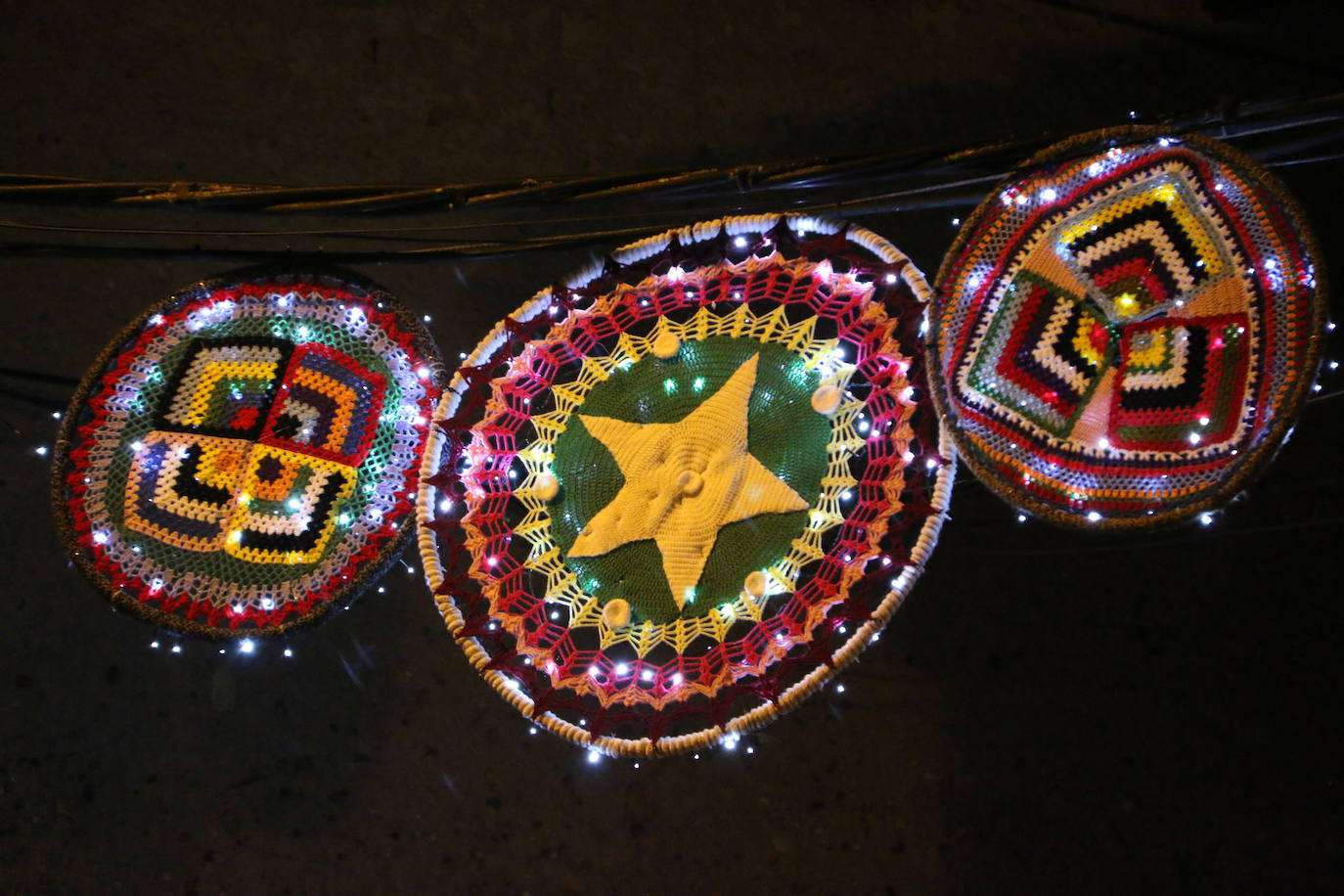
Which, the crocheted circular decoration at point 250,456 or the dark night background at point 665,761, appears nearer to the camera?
the crocheted circular decoration at point 250,456

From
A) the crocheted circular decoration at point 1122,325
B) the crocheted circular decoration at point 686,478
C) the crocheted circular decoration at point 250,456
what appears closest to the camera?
the crocheted circular decoration at point 1122,325

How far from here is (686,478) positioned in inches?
49.5

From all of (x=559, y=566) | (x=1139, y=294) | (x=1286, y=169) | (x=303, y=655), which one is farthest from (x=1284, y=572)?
(x=303, y=655)

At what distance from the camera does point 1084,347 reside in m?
1.12

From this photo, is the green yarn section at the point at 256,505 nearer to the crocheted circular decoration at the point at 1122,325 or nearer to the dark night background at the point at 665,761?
the dark night background at the point at 665,761

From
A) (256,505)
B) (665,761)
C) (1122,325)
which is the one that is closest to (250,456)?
(256,505)

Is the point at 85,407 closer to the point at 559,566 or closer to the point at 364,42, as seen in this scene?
the point at 559,566

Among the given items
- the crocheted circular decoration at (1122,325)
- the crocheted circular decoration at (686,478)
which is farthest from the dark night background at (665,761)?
the crocheted circular decoration at (1122,325)

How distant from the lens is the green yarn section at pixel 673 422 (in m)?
1.24

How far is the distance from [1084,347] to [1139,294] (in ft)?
0.28

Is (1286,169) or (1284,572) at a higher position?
(1286,169)

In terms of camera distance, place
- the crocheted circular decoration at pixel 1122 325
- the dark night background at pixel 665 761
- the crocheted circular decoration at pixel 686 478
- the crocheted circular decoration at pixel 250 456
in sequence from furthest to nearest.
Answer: the dark night background at pixel 665 761
the crocheted circular decoration at pixel 250 456
the crocheted circular decoration at pixel 686 478
the crocheted circular decoration at pixel 1122 325

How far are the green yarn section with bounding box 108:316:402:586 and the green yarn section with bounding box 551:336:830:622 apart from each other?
29 cm

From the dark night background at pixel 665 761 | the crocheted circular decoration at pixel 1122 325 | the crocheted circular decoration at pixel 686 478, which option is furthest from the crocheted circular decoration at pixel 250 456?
the crocheted circular decoration at pixel 1122 325
